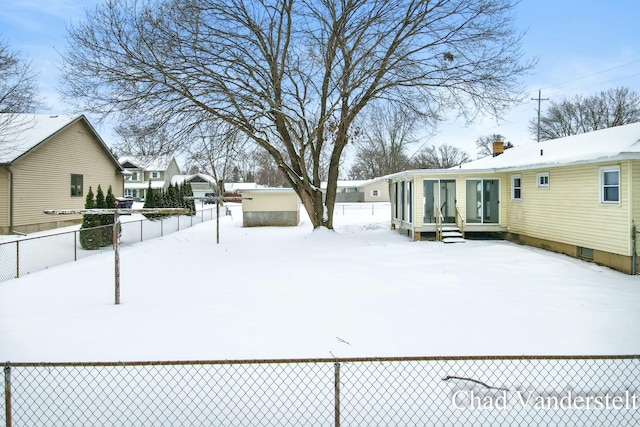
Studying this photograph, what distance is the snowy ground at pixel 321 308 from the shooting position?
5.79 metres

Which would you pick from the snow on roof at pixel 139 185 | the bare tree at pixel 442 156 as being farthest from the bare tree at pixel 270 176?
the bare tree at pixel 442 156

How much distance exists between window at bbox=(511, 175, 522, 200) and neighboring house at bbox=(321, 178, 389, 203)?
3389 cm

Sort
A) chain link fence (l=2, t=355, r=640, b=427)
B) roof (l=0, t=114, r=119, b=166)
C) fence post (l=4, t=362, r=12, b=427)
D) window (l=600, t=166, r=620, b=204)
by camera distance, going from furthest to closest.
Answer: roof (l=0, t=114, r=119, b=166)
window (l=600, t=166, r=620, b=204)
chain link fence (l=2, t=355, r=640, b=427)
fence post (l=4, t=362, r=12, b=427)

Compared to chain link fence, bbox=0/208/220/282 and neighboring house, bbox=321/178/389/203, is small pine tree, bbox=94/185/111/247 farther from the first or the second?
neighboring house, bbox=321/178/389/203

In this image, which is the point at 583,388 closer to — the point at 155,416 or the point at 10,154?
the point at 155,416

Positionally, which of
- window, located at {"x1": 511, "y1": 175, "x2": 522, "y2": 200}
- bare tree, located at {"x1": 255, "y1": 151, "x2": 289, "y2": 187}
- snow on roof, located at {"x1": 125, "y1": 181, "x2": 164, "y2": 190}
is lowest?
window, located at {"x1": 511, "y1": 175, "x2": 522, "y2": 200}

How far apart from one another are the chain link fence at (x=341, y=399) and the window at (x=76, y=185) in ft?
71.6

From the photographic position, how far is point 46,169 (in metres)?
21.5

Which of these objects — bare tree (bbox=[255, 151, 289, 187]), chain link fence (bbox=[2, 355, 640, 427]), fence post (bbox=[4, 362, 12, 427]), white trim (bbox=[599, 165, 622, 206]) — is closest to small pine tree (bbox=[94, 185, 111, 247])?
chain link fence (bbox=[2, 355, 640, 427])

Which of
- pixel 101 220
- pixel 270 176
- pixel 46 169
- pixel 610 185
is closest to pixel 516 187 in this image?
pixel 610 185

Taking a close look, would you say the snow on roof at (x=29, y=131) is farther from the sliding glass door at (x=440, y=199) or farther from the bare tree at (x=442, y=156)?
the bare tree at (x=442, y=156)

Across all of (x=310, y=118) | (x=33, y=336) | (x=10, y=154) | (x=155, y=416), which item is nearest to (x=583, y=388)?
(x=155, y=416)

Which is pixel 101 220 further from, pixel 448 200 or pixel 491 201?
pixel 491 201

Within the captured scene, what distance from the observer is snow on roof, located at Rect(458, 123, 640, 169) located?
36.1 feet
